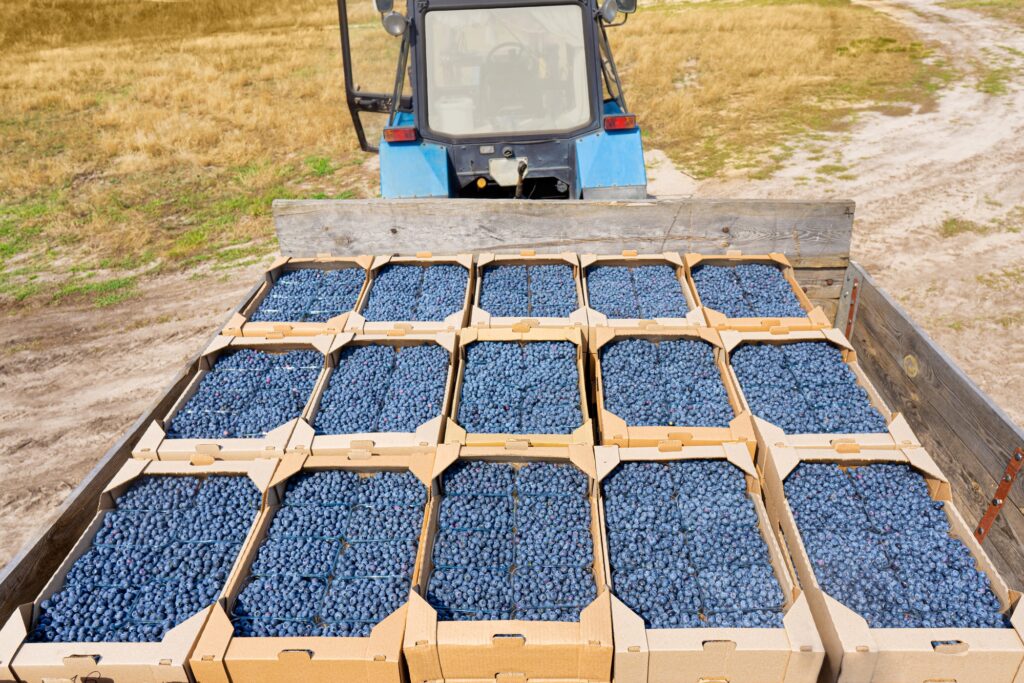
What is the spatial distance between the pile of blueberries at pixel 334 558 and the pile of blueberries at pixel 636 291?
1.88 meters

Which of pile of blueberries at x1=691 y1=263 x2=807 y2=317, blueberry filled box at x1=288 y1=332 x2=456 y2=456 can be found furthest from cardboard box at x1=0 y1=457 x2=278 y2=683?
pile of blueberries at x1=691 y1=263 x2=807 y2=317

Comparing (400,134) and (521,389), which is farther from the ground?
(400,134)

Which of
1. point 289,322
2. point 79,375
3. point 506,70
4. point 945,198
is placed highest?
point 506,70

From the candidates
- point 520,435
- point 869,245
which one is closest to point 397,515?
point 520,435

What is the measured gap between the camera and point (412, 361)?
12.6 ft

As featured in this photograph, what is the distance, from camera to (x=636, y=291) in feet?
14.5

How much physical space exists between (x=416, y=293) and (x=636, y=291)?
4.97 ft

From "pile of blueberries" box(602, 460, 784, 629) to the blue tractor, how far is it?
2975mm

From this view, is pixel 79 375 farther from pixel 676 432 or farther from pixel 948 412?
pixel 948 412

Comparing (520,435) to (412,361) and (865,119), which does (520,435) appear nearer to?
(412,361)

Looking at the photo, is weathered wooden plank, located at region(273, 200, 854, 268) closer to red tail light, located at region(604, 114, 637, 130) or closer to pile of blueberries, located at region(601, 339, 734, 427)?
red tail light, located at region(604, 114, 637, 130)

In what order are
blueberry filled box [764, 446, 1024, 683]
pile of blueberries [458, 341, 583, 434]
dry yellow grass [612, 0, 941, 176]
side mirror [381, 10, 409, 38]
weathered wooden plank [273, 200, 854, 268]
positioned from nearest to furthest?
blueberry filled box [764, 446, 1024, 683] < pile of blueberries [458, 341, 583, 434] < weathered wooden plank [273, 200, 854, 268] < side mirror [381, 10, 409, 38] < dry yellow grass [612, 0, 941, 176]

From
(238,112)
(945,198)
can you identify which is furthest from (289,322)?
(238,112)

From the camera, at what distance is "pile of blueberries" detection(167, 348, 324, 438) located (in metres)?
3.41
